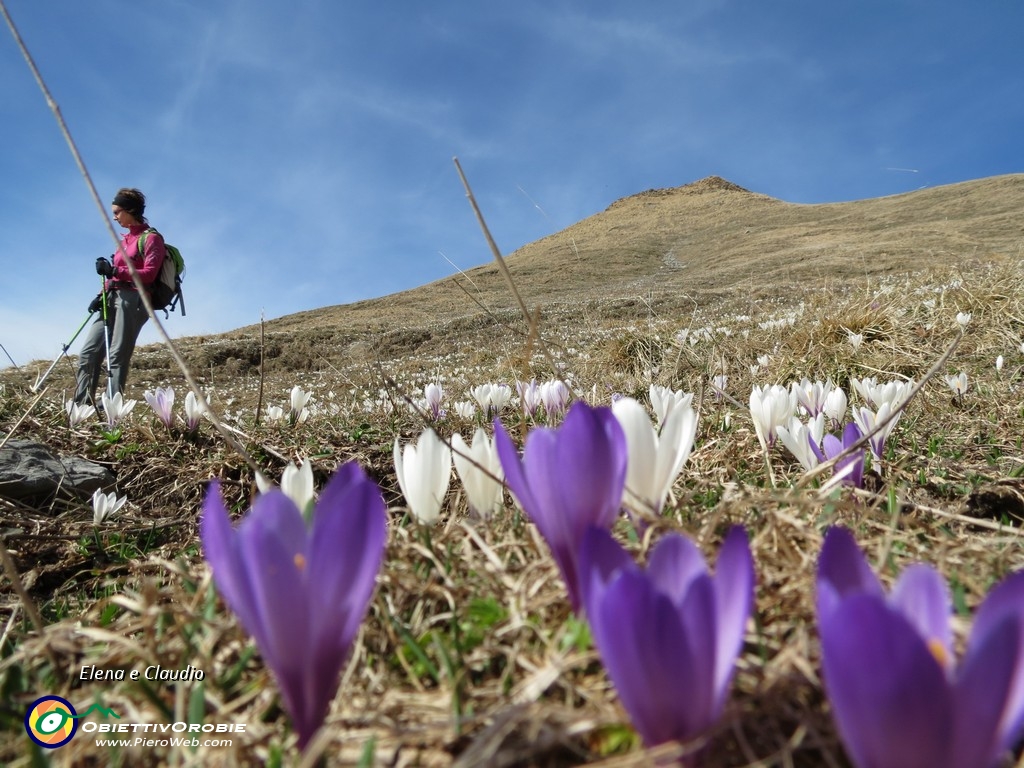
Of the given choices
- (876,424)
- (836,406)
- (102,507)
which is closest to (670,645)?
(876,424)

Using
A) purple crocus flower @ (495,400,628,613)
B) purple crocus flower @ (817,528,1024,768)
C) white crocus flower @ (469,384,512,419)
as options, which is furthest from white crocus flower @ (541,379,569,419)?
purple crocus flower @ (817,528,1024,768)

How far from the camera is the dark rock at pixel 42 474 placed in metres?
2.26

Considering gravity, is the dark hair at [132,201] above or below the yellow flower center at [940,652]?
above

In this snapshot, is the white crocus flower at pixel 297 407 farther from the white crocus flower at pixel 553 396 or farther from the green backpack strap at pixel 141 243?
the green backpack strap at pixel 141 243

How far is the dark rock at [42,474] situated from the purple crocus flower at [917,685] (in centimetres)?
274

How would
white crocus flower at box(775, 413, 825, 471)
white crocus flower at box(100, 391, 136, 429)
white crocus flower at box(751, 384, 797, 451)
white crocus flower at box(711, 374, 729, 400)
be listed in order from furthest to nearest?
white crocus flower at box(100, 391, 136, 429) < white crocus flower at box(711, 374, 729, 400) < white crocus flower at box(751, 384, 797, 451) < white crocus flower at box(775, 413, 825, 471)

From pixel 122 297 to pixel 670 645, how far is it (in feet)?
19.1

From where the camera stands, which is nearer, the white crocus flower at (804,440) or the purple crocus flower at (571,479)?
the purple crocus flower at (571,479)

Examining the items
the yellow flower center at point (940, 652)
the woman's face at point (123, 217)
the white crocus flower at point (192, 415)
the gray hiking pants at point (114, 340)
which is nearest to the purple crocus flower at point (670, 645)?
the yellow flower center at point (940, 652)

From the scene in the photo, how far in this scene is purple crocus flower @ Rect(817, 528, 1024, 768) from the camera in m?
0.35

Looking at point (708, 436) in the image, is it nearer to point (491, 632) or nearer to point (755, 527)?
point (755, 527)

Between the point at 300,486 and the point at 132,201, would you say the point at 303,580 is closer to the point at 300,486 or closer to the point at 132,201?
the point at 300,486

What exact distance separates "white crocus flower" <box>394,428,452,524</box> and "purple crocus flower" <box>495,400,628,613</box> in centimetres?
34

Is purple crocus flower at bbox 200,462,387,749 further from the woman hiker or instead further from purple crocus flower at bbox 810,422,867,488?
the woman hiker
